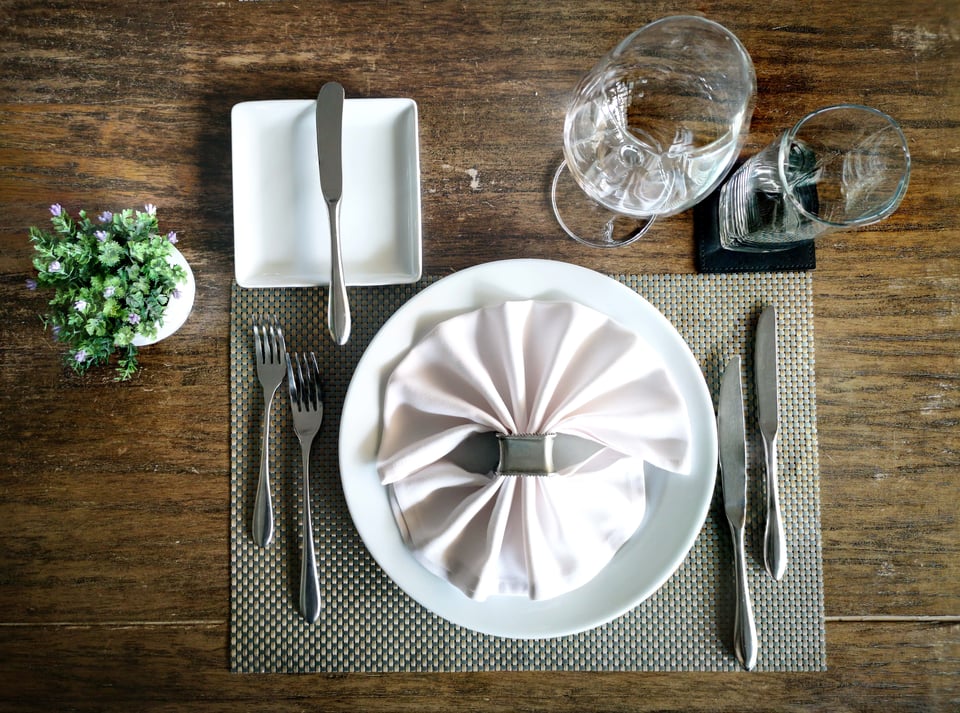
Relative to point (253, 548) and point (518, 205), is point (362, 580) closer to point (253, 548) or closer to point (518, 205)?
point (253, 548)

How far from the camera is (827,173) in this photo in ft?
1.98

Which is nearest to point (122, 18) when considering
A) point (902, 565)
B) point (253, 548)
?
point (253, 548)

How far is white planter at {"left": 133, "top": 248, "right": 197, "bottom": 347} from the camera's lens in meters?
0.63

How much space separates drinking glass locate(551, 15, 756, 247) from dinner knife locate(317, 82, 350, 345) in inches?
8.6

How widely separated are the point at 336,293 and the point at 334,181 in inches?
4.3

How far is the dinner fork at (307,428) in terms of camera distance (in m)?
0.64

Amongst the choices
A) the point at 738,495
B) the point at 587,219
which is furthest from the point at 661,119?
the point at 738,495

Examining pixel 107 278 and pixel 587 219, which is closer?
pixel 107 278

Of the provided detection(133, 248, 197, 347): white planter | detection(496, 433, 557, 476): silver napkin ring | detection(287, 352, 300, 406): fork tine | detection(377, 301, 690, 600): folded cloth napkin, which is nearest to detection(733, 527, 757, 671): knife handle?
detection(377, 301, 690, 600): folded cloth napkin

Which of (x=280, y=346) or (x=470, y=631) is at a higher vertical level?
(x=280, y=346)

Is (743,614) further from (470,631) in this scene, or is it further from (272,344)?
(272,344)

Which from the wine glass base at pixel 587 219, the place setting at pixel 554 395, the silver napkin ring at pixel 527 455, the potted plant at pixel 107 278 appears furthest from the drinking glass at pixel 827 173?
the potted plant at pixel 107 278

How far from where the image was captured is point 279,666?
662 millimetres

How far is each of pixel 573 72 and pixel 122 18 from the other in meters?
0.48
